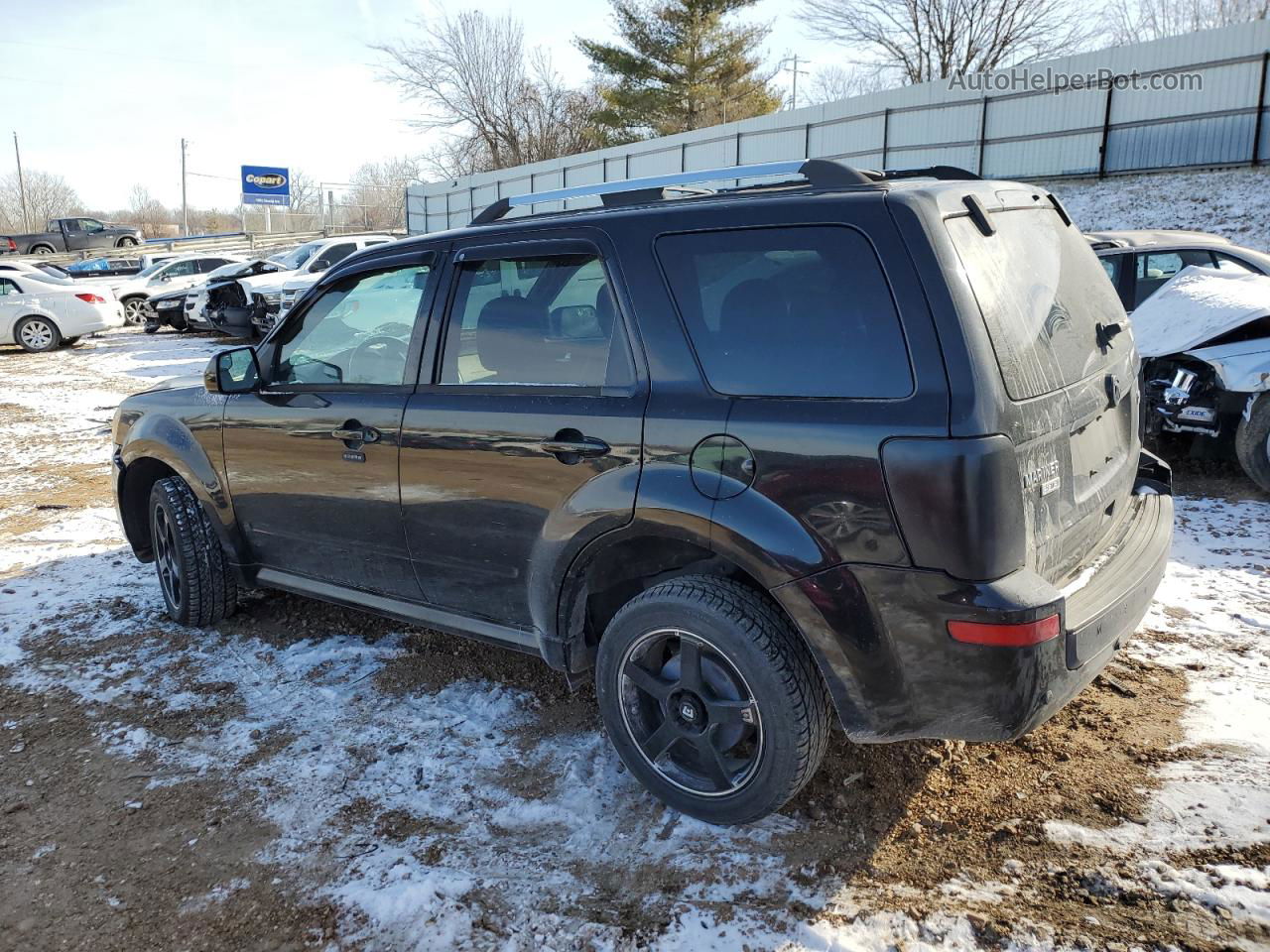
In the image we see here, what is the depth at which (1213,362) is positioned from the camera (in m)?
6.08

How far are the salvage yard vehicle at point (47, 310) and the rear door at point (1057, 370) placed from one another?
18.9m

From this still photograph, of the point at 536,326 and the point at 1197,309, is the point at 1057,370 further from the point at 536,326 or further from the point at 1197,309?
the point at 1197,309

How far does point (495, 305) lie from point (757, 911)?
212cm

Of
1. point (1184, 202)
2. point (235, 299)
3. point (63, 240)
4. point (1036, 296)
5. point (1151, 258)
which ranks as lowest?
point (1036, 296)

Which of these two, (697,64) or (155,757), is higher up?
(697,64)

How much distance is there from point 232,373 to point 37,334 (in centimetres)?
1676

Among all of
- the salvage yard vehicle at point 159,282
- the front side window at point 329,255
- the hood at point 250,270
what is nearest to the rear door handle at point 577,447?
the front side window at point 329,255

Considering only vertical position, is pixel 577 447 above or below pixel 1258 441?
above

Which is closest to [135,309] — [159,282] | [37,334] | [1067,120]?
[159,282]

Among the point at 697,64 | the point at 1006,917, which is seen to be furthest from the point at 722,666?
the point at 697,64

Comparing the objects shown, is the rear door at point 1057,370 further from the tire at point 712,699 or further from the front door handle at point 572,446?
the front door handle at point 572,446

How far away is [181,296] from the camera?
20516 mm

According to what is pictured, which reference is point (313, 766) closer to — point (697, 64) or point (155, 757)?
point (155, 757)

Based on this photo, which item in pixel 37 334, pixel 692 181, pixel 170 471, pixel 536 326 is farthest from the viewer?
pixel 37 334
